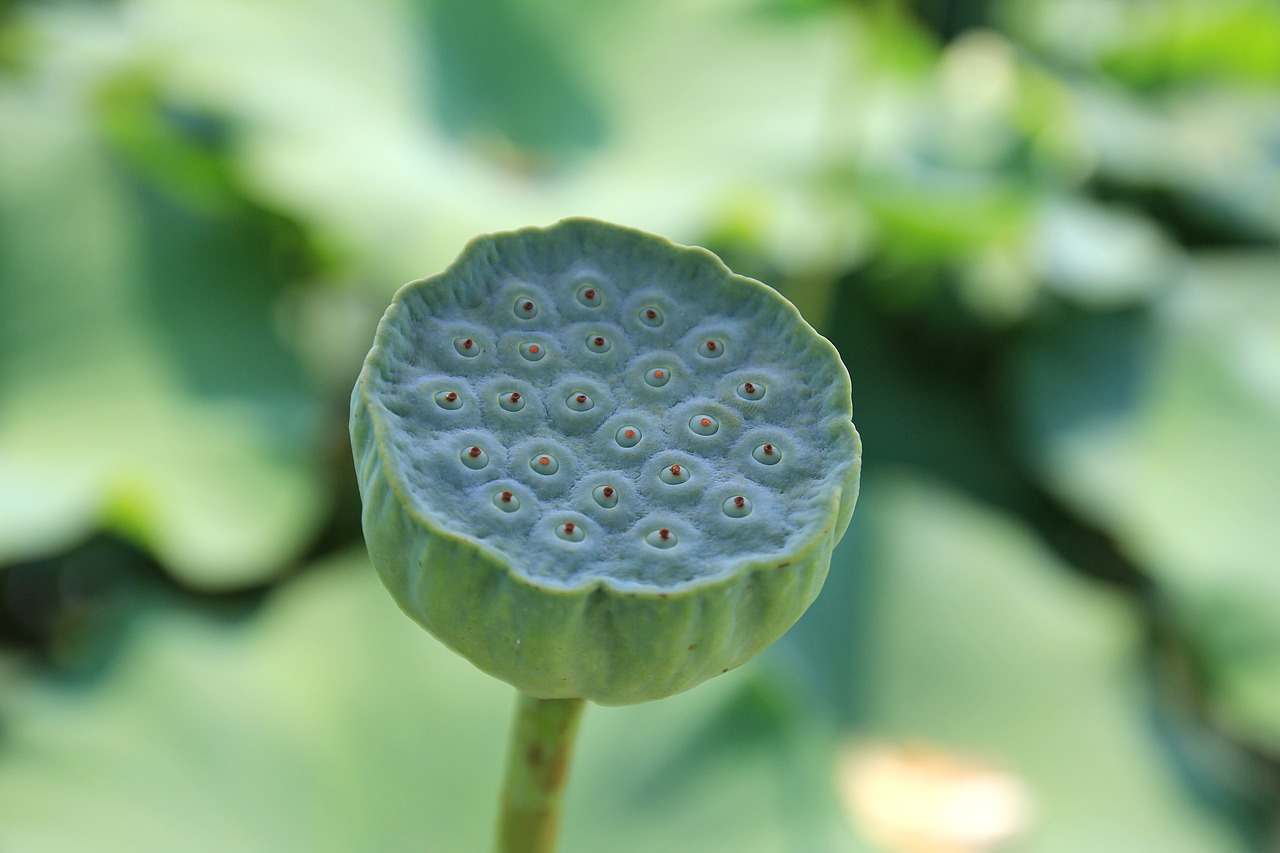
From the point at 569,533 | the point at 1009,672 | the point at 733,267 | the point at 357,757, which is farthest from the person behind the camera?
the point at 733,267

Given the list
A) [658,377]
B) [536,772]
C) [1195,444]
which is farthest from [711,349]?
[1195,444]

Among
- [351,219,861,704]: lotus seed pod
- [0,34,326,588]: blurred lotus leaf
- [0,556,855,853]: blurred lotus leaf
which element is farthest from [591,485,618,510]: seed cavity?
[0,34,326,588]: blurred lotus leaf

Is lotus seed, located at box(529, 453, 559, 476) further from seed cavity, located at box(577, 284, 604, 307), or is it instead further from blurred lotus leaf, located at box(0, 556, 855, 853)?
blurred lotus leaf, located at box(0, 556, 855, 853)

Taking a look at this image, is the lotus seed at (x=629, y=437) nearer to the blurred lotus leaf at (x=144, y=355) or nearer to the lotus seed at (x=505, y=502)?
the lotus seed at (x=505, y=502)

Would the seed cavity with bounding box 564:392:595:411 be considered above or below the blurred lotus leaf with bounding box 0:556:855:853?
above

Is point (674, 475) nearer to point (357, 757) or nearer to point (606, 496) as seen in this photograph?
point (606, 496)

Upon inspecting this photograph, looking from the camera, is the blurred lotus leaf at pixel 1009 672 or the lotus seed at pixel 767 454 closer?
the lotus seed at pixel 767 454

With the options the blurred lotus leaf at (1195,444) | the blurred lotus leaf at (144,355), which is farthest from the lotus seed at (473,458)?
the blurred lotus leaf at (1195,444)
